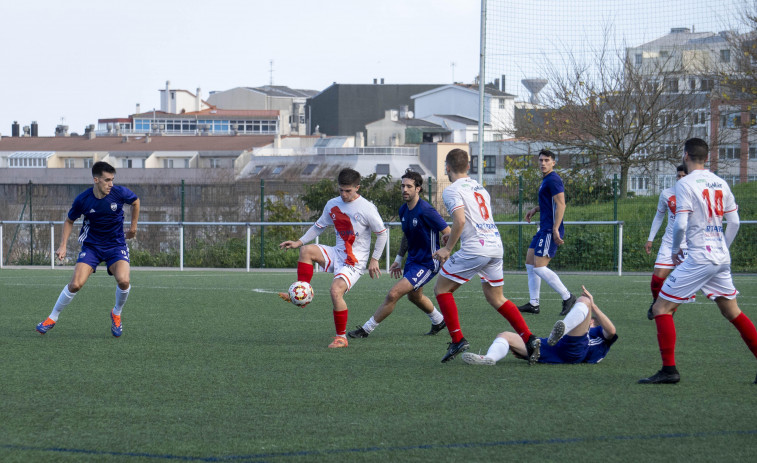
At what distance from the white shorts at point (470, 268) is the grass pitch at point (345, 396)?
2.33ft

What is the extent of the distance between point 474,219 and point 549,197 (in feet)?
12.0

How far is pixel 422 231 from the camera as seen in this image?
8.66m

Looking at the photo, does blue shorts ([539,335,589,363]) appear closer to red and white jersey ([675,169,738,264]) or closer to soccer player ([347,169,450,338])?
red and white jersey ([675,169,738,264])

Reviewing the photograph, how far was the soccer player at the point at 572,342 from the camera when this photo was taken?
6797 mm

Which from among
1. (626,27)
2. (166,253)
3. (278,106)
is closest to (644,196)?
(626,27)

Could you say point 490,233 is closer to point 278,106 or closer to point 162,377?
point 162,377

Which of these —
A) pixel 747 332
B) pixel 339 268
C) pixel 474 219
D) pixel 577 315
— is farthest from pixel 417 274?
pixel 747 332

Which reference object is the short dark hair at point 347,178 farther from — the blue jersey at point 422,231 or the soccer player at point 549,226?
the soccer player at point 549,226

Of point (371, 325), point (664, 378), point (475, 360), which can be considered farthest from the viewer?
Answer: point (371, 325)

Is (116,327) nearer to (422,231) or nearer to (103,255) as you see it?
(103,255)

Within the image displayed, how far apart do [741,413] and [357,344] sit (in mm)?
3945

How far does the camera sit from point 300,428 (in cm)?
503

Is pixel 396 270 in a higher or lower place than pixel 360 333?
higher

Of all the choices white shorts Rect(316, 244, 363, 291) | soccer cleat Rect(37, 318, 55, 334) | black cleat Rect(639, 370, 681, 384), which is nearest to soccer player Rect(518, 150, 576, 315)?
white shorts Rect(316, 244, 363, 291)
